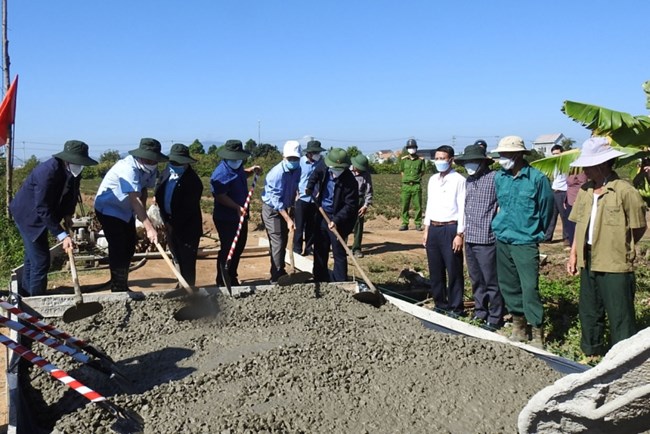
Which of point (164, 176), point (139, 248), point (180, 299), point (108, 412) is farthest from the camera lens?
point (139, 248)

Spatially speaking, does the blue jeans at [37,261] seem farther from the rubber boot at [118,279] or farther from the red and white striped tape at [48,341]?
the red and white striped tape at [48,341]

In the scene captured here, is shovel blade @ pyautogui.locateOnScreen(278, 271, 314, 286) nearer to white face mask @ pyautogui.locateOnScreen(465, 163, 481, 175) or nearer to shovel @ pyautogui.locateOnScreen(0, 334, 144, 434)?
white face mask @ pyautogui.locateOnScreen(465, 163, 481, 175)

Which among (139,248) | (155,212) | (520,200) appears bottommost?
(139,248)

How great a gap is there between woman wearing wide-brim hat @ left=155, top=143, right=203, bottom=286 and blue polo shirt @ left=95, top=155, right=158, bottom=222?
1.13 feet

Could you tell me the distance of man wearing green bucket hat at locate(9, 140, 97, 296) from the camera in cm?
562

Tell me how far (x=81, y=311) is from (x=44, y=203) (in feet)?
3.76

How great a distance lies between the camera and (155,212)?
8.95 metres

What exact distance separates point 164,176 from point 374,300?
2.53 m

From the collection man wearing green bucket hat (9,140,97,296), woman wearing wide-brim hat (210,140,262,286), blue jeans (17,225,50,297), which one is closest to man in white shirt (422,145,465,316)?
woman wearing wide-brim hat (210,140,262,286)

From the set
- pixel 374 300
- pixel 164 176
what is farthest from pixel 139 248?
pixel 374 300

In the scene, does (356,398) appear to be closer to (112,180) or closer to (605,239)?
(605,239)

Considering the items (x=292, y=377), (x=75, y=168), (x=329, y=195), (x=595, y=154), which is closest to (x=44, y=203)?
(x=75, y=168)

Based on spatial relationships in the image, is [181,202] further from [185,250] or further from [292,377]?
[292,377]

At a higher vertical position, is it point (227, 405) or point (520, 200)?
point (520, 200)
